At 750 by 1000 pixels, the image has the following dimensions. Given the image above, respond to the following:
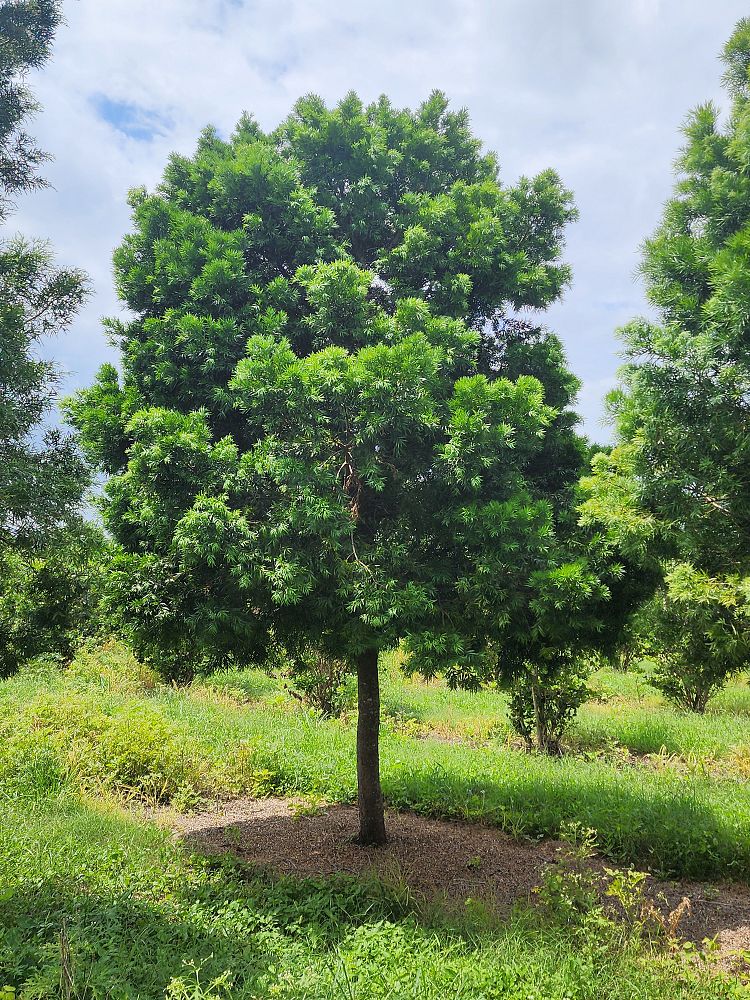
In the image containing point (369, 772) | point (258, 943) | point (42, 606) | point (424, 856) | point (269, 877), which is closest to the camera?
point (258, 943)

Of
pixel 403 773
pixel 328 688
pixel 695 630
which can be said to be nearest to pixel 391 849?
pixel 403 773

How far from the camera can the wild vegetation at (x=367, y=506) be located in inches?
172

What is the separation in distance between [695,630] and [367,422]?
16.8 ft

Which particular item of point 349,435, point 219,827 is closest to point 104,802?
point 219,827

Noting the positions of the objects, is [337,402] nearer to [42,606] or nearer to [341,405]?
[341,405]

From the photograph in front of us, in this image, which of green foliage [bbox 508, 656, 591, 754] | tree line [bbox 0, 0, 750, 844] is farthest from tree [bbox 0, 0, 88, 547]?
green foliage [bbox 508, 656, 591, 754]

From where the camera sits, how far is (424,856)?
6.15m

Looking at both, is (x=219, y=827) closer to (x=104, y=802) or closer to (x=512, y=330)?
(x=104, y=802)

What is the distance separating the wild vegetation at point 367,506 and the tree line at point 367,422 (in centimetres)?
3

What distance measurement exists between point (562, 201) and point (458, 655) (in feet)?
15.3

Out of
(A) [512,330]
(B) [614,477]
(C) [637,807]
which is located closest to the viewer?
(B) [614,477]

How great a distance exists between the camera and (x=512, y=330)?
250 inches

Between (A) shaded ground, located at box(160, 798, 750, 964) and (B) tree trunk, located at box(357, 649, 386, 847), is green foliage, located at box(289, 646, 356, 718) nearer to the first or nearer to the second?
(A) shaded ground, located at box(160, 798, 750, 964)

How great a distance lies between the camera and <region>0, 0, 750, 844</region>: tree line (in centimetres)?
466
